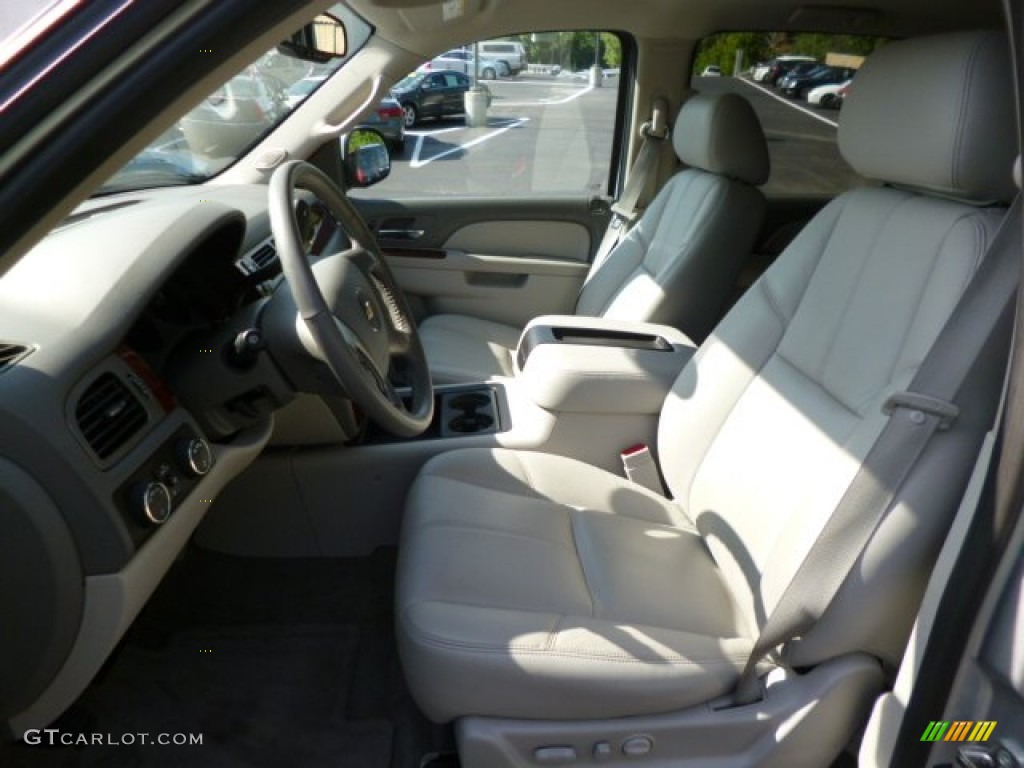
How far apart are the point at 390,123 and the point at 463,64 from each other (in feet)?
1.20

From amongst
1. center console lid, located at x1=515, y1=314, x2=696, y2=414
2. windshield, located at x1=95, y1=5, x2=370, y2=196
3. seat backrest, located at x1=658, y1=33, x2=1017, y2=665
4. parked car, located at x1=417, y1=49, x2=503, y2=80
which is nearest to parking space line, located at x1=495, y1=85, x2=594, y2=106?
parked car, located at x1=417, y1=49, x2=503, y2=80

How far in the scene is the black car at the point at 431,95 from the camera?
2.65 m

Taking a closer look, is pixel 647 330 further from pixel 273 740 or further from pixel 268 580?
pixel 273 740

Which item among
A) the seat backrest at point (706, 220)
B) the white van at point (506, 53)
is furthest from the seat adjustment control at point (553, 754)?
the white van at point (506, 53)


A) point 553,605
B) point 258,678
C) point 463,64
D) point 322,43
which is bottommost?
point 258,678

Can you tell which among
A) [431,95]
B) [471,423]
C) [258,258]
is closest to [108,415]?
[258,258]

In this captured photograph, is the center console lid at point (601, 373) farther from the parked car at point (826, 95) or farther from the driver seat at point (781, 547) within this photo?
the parked car at point (826, 95)

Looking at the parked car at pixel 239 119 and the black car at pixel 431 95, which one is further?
the black car at pixel 431 95

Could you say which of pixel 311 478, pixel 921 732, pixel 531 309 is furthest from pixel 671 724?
pixel 531 309

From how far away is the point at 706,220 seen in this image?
2.12 m

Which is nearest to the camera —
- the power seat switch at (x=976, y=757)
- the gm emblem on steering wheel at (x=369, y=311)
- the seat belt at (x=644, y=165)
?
the power seat switch at (x=976, y=757)

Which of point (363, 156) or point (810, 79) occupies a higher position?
point (810, 79)

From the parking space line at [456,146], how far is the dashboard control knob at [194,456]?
201 centimetres

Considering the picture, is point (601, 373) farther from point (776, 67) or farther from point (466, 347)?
point (776, 67)
